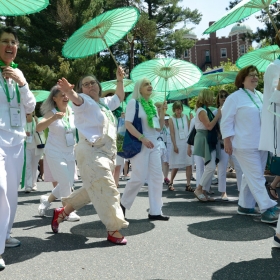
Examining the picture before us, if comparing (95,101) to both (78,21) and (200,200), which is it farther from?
(78,21)

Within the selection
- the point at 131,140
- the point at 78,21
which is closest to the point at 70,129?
the point at 131,140

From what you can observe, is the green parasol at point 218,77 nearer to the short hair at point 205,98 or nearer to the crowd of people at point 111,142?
the crowd of people at point 111,142

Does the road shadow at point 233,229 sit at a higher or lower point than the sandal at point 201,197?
higher

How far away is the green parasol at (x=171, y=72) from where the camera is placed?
325 inches

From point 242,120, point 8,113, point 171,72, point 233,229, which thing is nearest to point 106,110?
point 8,113

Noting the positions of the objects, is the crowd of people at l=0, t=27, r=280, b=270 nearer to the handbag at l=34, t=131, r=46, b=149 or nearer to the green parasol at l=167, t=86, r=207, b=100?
the handbag at l=34, t=131, r=46, b=149

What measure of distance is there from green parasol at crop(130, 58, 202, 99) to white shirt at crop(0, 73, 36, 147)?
394cm

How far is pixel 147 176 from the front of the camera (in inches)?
236

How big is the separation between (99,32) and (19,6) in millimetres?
1819

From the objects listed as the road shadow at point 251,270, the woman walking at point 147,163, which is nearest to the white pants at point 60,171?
the woman walking at point 147,163

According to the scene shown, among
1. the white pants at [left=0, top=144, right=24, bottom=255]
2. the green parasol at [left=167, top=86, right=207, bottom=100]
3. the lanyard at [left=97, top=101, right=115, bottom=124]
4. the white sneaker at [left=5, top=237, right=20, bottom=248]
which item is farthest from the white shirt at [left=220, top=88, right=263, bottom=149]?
the green parasol at [left=167, top=86, right=207, bottom=100]

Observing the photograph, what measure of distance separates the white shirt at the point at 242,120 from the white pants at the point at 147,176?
0.99 meters

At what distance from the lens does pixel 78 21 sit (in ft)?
98.7

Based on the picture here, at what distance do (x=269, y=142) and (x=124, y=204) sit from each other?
2.41m
